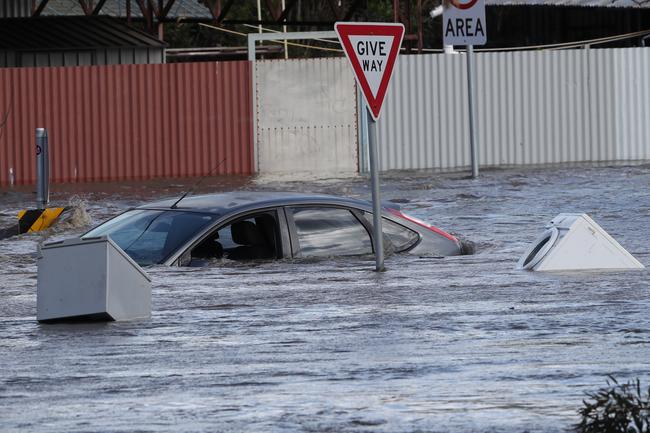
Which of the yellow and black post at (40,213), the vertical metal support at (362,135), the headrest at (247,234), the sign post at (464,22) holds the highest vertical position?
the sign post at (464,22)

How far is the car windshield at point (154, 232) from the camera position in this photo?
10.8 metres

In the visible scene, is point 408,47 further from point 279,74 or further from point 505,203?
point 505,203

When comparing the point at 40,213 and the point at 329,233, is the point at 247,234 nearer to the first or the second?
the point at 329,233

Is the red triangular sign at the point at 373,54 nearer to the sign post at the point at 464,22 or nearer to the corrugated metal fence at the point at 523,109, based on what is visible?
the sign post at the point at 464,22

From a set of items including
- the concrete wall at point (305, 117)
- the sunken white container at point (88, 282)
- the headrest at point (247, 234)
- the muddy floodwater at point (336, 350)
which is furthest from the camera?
the concrete wall at point (305, 117)

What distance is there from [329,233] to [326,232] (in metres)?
0.04

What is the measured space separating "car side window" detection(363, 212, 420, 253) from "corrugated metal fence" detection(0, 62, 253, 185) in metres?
12.6

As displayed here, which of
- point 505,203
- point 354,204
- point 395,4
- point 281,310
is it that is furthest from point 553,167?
point 281,310

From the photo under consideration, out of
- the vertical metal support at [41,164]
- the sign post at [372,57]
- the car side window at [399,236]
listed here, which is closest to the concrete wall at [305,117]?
the vertical metal support at [41,164]

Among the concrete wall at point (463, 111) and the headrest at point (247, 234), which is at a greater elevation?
the concrete wall at point (463, 111)

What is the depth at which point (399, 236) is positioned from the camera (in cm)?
1180

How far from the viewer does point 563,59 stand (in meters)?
25.0

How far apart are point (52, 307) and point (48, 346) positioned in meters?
0.87

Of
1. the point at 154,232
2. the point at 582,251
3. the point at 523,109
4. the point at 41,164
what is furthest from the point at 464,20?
the point at 154,232
